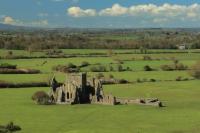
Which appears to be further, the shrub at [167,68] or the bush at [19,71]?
the shrub at [167,68]

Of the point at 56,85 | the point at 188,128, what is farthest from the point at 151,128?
the point at 56,85

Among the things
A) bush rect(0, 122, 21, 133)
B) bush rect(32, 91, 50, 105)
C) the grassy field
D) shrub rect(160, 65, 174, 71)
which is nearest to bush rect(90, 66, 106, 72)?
the grassy field

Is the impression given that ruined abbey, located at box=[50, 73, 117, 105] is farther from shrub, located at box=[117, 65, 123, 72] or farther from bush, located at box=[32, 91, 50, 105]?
shrub, located at box=[117, 65, 123, 72]

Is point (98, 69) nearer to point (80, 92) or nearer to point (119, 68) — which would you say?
→ point (119, 68)

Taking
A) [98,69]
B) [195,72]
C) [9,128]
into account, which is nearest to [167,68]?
[195,72]

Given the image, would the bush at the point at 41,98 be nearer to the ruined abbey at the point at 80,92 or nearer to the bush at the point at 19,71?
the ruined abbey at the point at 80,92

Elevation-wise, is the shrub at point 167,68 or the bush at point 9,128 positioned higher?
the bush at point 9,128

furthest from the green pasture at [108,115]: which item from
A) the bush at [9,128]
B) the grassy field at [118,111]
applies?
the bush at [9,128]

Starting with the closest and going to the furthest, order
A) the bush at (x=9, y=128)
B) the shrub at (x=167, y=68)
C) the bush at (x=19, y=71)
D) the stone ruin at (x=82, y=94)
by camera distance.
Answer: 1. the bush at (x=9, y=128)
2. the stone ruin at (x=82, y=94)
3. the bush at (x=19, y=71)
4. the shrub at (x=167, y=68)
